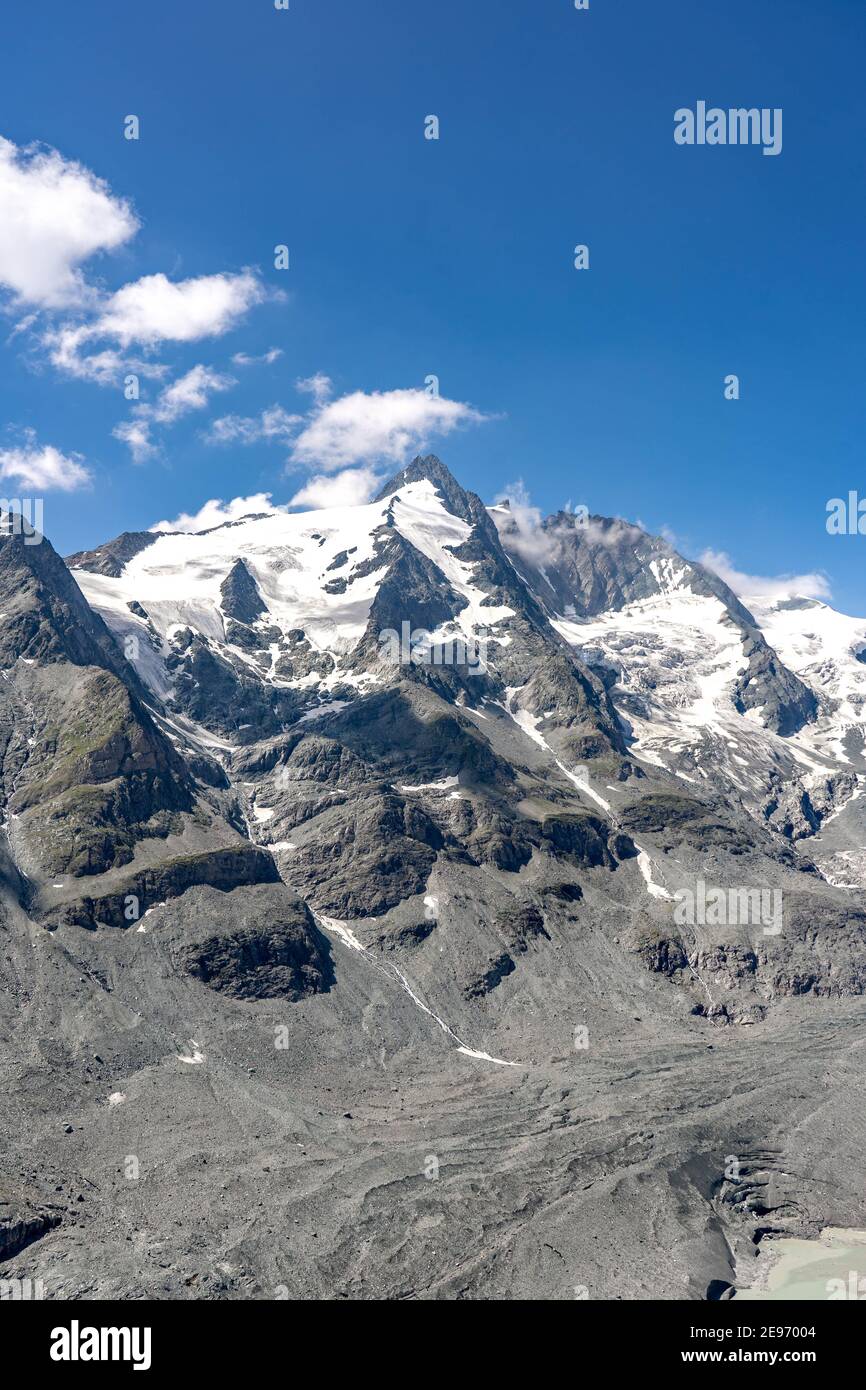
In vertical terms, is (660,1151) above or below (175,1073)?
below

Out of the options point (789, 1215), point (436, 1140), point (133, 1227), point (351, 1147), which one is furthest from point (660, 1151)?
point (133, 1227)

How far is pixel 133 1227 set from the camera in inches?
5492

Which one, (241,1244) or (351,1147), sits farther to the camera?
(351,1147)
